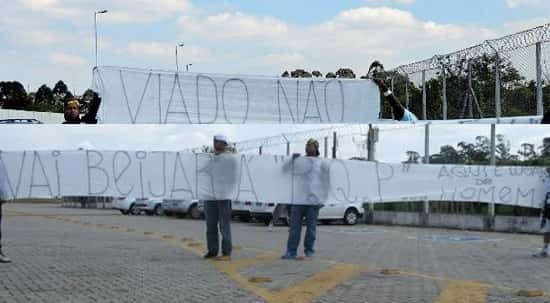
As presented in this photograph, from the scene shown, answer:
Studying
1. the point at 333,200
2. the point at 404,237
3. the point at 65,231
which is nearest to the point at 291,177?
the point at 333,200

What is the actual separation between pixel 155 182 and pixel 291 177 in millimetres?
2018

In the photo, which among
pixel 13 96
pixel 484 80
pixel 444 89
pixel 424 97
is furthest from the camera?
pixel 13 96

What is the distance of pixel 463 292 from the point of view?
31.9ft

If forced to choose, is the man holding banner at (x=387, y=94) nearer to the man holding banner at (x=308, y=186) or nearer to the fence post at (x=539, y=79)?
the man holding banner at (x=308, y=186)

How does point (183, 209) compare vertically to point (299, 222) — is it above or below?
below

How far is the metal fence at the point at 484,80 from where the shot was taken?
18453mm

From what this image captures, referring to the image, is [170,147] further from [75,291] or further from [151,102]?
[75,291]

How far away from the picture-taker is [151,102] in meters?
12.3

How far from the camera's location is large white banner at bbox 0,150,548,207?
449 inches

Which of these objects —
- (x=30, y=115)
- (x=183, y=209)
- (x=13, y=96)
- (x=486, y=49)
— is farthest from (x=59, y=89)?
(x=486, y=49)

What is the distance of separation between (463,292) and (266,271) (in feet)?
9.59

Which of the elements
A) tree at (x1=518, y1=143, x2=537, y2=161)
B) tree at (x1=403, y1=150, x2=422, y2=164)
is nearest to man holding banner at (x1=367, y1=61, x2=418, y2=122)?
tree at (x1=403, y1=150, x2=422, y2=164)

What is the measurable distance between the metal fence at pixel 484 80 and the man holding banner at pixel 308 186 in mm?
7412

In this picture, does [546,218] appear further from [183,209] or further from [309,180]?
[183,209]
